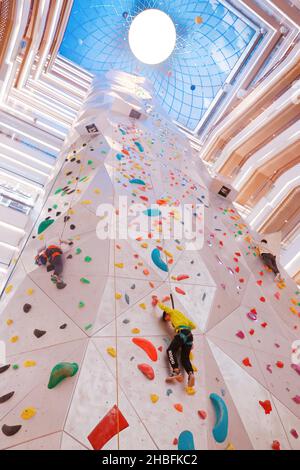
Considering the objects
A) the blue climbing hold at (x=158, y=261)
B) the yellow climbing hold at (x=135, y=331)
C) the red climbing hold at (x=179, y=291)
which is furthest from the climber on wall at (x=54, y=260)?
the red climbing hold at (x=179, y=291)

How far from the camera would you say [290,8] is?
11961 mm

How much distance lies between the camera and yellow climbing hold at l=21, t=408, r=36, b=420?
2.74 meters

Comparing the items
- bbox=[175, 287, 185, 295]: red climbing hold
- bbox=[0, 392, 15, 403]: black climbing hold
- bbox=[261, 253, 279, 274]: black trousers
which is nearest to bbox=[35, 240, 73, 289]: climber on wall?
bbox=[0, 392, 15, 403]: black climbing hold

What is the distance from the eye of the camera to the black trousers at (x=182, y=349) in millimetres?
3625

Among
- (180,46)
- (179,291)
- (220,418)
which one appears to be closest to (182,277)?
(179,291)

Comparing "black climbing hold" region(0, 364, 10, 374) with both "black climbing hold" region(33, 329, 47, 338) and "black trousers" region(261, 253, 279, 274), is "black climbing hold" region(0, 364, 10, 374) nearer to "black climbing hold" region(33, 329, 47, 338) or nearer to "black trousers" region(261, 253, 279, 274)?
"black climbing hold" region(33, 329, 47, 338)

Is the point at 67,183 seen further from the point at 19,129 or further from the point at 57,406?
the point at 19,129

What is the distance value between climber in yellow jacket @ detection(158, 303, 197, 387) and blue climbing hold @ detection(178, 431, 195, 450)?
523 mm

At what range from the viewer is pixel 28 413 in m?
2.77

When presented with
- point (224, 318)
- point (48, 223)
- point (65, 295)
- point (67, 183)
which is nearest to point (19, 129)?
point (67, 183)

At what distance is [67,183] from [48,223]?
1258 mm

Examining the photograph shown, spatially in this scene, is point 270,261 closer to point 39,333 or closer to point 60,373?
point 39,333

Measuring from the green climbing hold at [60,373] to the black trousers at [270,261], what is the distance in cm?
482

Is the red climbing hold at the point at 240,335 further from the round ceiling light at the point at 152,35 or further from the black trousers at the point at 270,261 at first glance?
the round ceiling light at the point at 152,35
